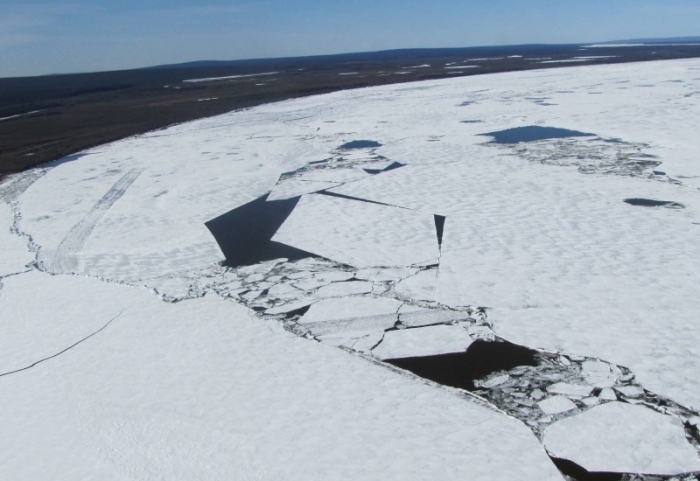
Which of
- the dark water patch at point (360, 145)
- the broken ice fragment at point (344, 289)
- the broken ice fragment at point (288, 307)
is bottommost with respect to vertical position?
the broken ice fragment at point (288, 307)

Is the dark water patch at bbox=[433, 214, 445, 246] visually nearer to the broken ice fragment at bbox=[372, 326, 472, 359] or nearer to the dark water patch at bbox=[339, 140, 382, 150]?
the broken ice fragment at bbox=[372, 326, 472, 359]

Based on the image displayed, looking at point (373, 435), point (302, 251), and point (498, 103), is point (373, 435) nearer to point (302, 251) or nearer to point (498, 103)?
point (302, 251)

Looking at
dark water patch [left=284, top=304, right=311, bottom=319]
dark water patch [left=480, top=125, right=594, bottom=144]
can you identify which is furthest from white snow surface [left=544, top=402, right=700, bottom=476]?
dark water patch [left=480, top=125, right=594, bottom=144]

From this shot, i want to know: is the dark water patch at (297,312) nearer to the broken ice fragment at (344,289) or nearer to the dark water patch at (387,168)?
the broken ice fragment at (344,289)

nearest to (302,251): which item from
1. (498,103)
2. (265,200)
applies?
(265,200)

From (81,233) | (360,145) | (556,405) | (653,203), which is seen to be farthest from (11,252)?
(653,203)

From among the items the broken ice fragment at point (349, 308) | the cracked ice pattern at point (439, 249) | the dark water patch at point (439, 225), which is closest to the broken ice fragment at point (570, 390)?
the cracked ice pattern at point (439, 249)
